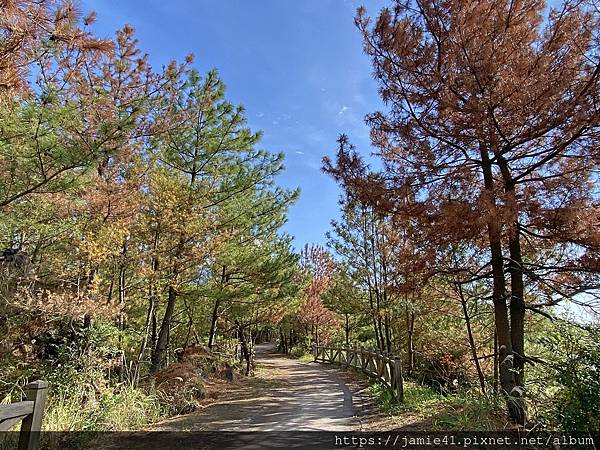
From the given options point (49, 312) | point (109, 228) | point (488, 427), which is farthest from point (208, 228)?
point (488, 427)

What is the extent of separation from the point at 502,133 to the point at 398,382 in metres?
4.85

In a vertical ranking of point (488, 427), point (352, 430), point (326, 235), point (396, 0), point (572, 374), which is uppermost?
point (396, 0)

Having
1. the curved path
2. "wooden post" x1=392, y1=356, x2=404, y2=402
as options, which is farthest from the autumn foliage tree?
the curved path

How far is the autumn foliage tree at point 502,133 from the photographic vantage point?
4059mm

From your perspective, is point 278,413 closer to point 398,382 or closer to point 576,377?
point 398,382

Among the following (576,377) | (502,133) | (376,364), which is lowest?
(376,364)

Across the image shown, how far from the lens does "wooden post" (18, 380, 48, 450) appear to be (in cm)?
327

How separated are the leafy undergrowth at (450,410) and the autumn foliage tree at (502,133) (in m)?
0.24

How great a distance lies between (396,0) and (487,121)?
223 cm

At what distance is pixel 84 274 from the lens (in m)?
6.52

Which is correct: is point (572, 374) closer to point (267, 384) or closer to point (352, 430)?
point (352, 430)

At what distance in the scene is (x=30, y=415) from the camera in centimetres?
331

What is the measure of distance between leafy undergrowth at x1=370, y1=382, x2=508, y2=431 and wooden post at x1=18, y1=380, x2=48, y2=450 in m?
4.56

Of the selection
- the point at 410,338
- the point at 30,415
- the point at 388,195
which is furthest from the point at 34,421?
the point at 410,338
